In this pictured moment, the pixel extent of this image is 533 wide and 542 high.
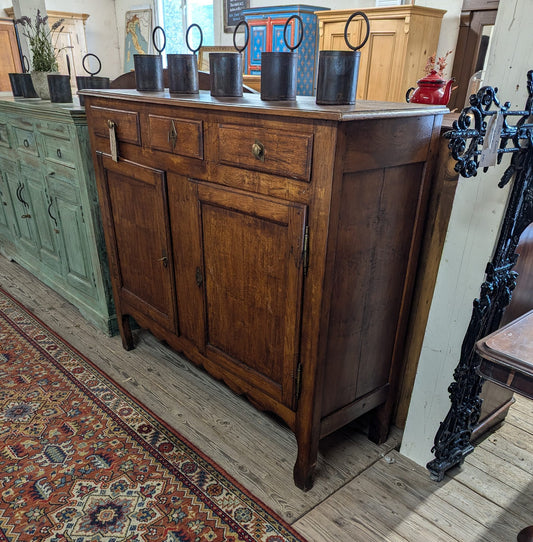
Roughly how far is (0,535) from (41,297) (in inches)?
67.0

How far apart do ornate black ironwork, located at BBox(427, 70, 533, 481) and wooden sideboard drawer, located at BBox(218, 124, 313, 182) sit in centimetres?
34

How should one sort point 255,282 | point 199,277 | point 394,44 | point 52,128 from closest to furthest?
point 255,282, point 199,277, point 52,128, point 394,44

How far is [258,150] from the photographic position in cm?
123

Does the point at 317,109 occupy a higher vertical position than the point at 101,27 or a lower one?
lower

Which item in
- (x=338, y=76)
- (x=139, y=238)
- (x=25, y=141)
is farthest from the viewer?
(x=25, y=141)

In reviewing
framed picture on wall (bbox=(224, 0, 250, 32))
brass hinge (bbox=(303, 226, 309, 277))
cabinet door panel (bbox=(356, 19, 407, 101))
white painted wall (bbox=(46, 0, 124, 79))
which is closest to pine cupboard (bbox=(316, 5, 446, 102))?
cabinet door panel (bbox=(356, 19, 407, 101))

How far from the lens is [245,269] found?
4.73 ft

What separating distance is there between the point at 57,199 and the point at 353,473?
6.46 ft

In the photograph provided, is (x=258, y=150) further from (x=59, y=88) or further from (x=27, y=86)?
(x=27, y=86)

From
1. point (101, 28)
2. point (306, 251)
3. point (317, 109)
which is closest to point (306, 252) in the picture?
point (306, 251)

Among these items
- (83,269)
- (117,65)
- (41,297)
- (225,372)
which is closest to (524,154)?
(225,372)

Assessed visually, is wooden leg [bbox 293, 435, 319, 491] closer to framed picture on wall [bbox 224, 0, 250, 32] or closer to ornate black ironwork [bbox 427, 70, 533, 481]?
ornate black ironwork [bbox 427, 70, 533, 481]

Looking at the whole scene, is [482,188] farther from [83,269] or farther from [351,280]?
[83,269]

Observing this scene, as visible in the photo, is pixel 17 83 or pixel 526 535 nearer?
pixel 526 535
